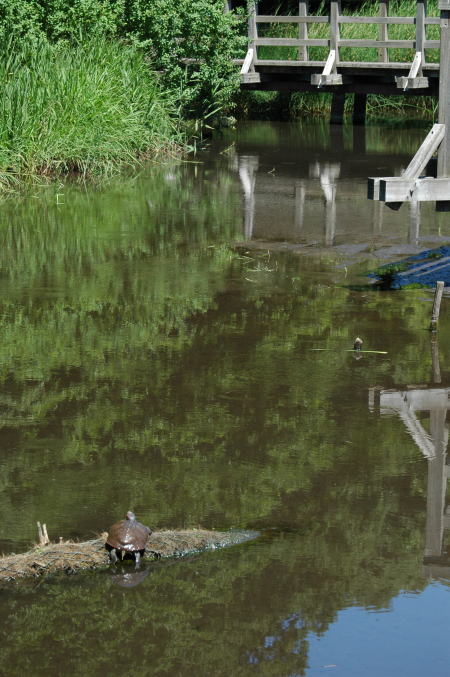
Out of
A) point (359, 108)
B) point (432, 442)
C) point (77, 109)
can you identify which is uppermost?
point (77, 109)

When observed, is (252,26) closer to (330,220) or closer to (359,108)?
(359,108)

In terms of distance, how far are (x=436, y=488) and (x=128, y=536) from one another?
1758 millimetres

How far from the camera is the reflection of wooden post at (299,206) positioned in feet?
42.2

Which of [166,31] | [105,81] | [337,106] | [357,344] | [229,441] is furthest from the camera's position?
[337,106]

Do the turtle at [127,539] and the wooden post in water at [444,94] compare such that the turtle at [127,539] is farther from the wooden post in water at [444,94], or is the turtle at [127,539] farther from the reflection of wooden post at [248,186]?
the reflection of wooden post at [248,186]

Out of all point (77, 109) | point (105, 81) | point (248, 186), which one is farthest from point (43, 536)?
point (105, 81)

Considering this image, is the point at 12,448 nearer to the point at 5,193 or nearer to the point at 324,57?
the point at 5,193

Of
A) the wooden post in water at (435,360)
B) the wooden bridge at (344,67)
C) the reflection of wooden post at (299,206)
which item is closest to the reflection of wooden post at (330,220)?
the reflection of wooden post at (299,206)

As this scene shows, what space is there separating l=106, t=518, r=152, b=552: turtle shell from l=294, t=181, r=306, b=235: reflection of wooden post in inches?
302

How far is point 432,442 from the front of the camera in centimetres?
663

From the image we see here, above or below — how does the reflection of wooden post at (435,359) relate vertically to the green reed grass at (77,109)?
below

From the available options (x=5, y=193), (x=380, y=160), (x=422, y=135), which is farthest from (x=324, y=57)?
→ (x=5, y=193)

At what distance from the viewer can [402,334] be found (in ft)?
28.1

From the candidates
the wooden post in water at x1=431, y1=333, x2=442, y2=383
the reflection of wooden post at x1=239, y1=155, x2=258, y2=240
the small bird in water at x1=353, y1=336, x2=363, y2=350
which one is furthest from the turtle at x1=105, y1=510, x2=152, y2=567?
the reflection of wooden post at x1=239, y1=155, x2=258, y2=240
